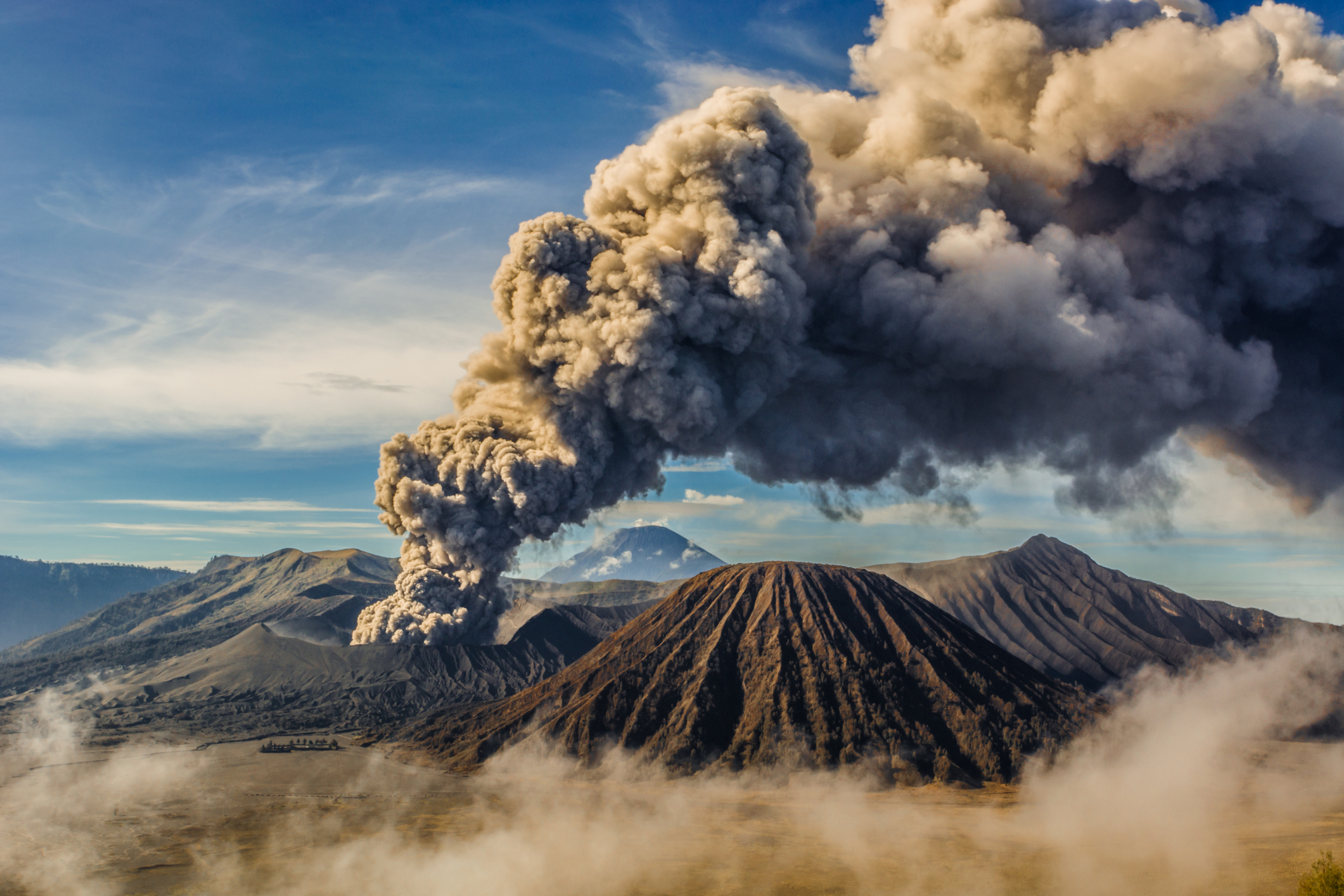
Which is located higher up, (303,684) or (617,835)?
(617,835)

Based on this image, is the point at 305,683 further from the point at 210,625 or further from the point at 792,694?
the point at 210,625

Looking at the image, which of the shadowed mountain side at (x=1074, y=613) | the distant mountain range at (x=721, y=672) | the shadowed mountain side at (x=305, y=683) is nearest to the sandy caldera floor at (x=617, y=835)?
the distant mountain range at (x=721, y=672)

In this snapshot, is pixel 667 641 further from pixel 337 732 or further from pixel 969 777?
pixel 337 732

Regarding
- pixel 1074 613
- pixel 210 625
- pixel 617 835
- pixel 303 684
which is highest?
pixel 1074 613

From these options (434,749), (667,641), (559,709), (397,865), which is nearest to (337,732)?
(434,749)

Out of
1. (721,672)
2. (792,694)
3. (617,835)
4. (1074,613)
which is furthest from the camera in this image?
(1074,613)

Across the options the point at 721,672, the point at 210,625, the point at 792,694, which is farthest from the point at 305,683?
the point at 210,625

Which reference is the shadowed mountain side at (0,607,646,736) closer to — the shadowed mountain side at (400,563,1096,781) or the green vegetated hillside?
the green vegetated hillside
